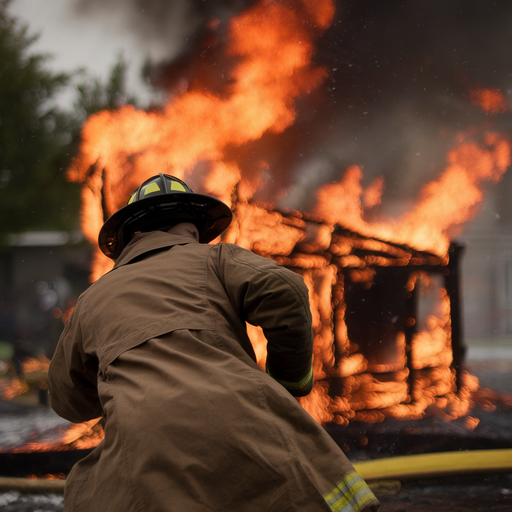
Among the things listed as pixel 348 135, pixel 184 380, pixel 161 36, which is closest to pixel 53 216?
pixel 161 36

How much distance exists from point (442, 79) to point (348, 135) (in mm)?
911

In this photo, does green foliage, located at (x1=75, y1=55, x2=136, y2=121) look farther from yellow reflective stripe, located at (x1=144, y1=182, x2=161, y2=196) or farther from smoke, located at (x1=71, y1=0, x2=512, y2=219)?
yellow reflective stripe, located at (x1=144, y1=182, x2=161, y2=196)

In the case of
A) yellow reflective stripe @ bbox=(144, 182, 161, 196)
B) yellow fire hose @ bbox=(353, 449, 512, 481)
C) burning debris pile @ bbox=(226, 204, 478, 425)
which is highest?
yellow reflective stripe @ bbox=(144, 182, 161, 196)

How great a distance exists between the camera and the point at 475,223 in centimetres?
357

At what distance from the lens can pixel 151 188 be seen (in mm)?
1857

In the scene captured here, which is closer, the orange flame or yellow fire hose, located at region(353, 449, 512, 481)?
yellow fire hose, located at region(353, 449, 512, 481)

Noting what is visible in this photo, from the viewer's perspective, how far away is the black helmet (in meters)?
1.68

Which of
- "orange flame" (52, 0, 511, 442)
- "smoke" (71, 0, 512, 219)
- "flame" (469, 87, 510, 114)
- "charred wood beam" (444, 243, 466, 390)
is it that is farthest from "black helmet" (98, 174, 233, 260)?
"flame" (469, 87, 510, 114)

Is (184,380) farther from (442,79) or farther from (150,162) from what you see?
(442,79)

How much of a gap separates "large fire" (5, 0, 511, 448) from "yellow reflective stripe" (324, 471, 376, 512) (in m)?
2.44

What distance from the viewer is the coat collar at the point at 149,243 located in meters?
1.45

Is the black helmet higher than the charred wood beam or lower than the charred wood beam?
higher

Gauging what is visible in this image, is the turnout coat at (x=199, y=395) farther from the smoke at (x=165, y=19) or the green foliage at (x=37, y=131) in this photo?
the smoke at (x=165, y=19)

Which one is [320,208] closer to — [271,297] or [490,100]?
[490,100]
